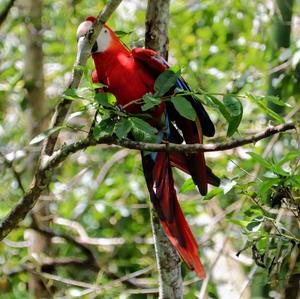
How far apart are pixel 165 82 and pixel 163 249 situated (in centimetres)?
49

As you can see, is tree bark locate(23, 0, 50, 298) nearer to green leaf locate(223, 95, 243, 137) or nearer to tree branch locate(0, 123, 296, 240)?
tree branch locate(0, 123, 296, 240)

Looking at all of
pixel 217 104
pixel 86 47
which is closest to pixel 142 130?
pixel 217 104

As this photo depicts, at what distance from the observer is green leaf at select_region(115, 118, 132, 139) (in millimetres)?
1303

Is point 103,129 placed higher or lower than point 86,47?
lower

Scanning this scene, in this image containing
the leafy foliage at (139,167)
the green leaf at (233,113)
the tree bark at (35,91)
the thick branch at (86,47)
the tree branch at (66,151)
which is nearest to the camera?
the tree branch at (66,151)

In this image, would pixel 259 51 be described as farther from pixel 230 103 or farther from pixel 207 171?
pixel 230 103

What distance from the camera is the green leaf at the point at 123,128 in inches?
51.3

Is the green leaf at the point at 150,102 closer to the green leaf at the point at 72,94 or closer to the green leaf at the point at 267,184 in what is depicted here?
the green leaf at the point at 72,94

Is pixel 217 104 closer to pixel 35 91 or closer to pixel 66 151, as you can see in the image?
pixel 66 151

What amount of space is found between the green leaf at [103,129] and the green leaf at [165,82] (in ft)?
0.38

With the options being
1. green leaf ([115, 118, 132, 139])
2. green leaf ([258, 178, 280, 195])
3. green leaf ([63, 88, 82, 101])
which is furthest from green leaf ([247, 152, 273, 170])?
green leaf ([63, 88, 82, 101])

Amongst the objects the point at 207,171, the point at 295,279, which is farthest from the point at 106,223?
the point at 295,279

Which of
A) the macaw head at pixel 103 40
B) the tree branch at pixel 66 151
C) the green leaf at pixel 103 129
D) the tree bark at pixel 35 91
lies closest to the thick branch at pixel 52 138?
the tree branch at pixel 66 151

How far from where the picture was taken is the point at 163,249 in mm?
1664
